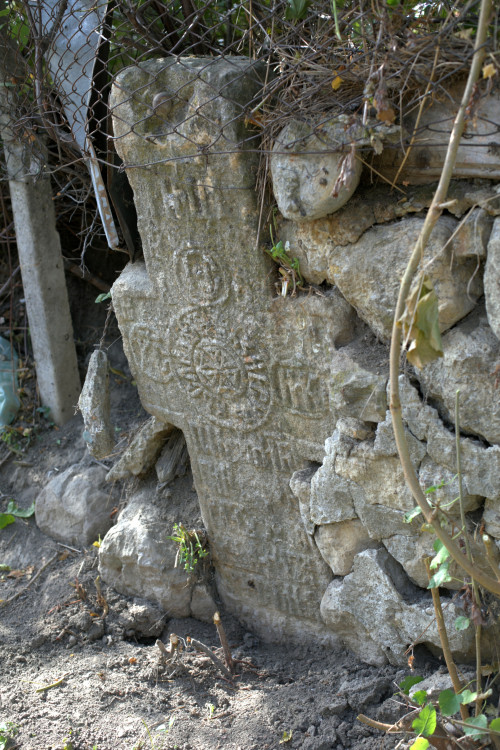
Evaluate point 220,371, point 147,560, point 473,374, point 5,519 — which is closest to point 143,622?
point 147,560

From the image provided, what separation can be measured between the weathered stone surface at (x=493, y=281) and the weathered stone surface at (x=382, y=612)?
852 mm

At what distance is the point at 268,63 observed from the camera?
6.55 ft

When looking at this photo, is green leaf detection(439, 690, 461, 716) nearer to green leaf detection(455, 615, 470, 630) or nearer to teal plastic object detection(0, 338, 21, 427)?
green leaf detection(455, 615, 470, 630)

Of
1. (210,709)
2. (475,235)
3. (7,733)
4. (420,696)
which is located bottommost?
(210,709)

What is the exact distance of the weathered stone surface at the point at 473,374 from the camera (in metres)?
1.83

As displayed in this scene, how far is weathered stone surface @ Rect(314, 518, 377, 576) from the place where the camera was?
2299 mm

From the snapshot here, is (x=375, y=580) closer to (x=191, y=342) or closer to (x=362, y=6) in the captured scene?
(x=191, y=342)

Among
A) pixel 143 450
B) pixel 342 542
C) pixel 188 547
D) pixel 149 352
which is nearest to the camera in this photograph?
pixel 342 542

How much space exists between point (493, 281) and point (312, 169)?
576mm

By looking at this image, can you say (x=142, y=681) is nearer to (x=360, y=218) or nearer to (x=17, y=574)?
(x=17, y=574)

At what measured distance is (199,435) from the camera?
2646 millimetres

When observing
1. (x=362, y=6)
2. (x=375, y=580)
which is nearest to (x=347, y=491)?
(x=375, y=580)

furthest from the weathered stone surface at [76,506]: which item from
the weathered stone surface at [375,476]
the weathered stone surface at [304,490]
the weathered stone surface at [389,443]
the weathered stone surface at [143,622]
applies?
the weathered stone surface at [389,443]

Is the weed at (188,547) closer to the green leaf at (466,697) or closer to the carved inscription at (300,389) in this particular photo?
the carved inscription at (300,389)
